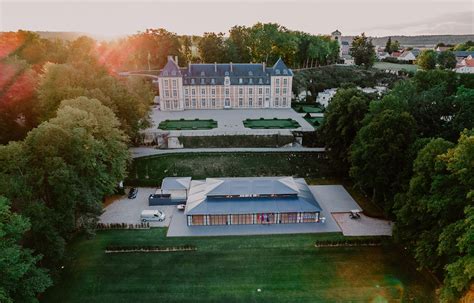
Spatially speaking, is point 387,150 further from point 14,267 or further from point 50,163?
point 14,267

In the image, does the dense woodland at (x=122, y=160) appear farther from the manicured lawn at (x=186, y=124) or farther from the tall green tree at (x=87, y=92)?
the manicured lawn at (x=186, y=124)

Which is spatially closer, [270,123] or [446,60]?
[270,123]

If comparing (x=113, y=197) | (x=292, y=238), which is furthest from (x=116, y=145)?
(x=292, y=238)

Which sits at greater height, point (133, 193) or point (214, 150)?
point (214, 150)

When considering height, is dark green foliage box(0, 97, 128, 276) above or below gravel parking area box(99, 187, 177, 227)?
above

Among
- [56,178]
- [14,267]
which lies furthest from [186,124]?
[14,267]

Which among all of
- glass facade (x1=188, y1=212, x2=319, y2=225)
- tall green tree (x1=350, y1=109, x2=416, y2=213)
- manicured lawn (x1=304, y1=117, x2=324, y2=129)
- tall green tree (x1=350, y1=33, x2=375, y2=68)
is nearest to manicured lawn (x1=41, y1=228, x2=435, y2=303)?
glass facade (x1=188, y1=212, x2=319, y2=225)

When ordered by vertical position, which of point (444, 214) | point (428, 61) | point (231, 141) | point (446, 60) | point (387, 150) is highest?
point (446, 60)

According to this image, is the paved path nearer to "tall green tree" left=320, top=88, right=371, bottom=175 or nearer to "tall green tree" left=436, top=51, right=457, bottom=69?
"tall green tree" left=320, top=88, right=371, bottom=175
